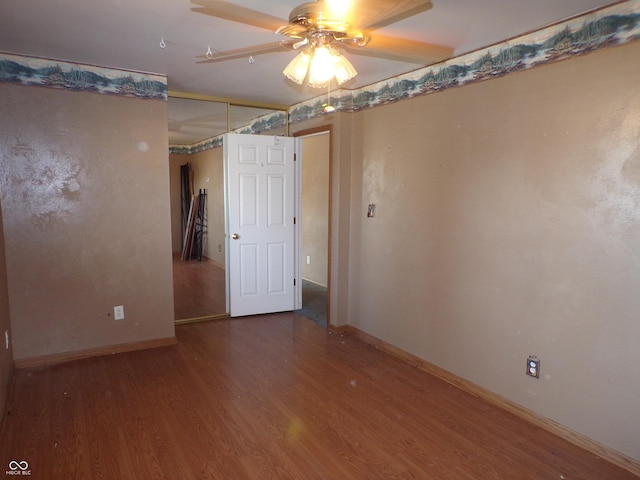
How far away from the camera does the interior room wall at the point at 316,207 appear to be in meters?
6.02

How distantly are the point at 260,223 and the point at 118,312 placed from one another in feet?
5.56

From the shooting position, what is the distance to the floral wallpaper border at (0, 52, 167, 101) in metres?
3.11

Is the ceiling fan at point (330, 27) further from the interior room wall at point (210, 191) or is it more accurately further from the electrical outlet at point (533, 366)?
the interior room wall at point (210, 191)

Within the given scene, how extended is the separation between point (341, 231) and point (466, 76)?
1.79 meters

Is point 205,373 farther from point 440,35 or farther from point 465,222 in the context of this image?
point 440,35

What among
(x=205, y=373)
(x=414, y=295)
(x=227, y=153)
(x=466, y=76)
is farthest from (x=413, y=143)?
(x=205, y=373)

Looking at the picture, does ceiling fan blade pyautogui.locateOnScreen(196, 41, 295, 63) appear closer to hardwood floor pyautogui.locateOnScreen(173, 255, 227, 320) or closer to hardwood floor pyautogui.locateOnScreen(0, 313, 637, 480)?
hardwood floor pyautogui.locateOnScreen(0, 313, 637, 480)

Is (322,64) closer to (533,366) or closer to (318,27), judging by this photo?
(318,27)

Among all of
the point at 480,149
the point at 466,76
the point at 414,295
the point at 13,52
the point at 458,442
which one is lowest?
the point at 458,442

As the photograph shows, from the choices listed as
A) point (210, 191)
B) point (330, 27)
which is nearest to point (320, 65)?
point (330, 27)

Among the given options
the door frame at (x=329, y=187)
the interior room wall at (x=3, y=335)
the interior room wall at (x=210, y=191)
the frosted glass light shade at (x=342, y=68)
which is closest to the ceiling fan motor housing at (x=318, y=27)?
the frosted glass light shade at (x=342, y=68)

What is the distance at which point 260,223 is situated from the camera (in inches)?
182

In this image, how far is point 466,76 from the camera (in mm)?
2932

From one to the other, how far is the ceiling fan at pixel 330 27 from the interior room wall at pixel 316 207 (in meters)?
3.78
